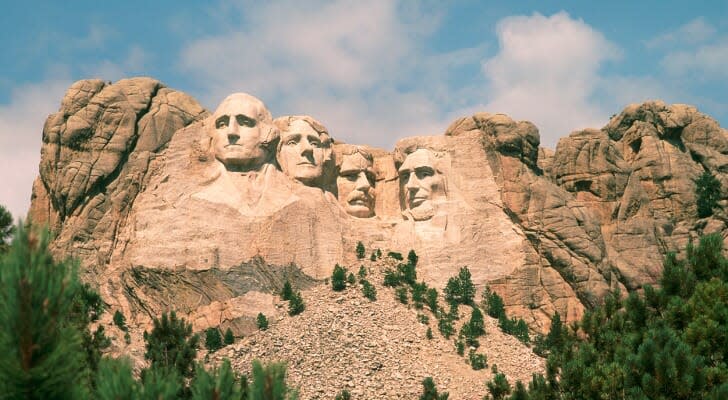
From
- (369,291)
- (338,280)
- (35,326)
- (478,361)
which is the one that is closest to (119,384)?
(35,326)

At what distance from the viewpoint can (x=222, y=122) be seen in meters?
35.3

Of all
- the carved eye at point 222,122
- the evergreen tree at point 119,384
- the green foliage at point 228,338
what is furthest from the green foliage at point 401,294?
the evergreen tree at point 119,384

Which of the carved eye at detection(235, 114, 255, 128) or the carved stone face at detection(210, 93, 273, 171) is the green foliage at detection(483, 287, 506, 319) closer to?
the carved stone face at detection(210, 93, 273, 171)

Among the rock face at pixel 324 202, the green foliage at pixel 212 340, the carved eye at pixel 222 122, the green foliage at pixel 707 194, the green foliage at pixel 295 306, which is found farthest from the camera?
the green foliage at pixel 707 194

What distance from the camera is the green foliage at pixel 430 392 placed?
26625 mm

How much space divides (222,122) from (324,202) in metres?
4.04

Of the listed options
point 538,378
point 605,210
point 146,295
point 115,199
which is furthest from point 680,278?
point 115,199

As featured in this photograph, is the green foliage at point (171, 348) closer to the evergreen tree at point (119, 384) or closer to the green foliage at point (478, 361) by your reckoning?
the green foliage at point (478, 361)

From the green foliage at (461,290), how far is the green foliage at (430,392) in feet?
23.0

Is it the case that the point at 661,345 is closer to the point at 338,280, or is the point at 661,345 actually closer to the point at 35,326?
the point at 35,326

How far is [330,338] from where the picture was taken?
102 feet

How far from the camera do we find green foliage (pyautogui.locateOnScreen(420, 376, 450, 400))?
87.4ft

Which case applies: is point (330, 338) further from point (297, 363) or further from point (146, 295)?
point (146, 295)

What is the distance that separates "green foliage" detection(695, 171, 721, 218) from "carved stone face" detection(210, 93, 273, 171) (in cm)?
1424
